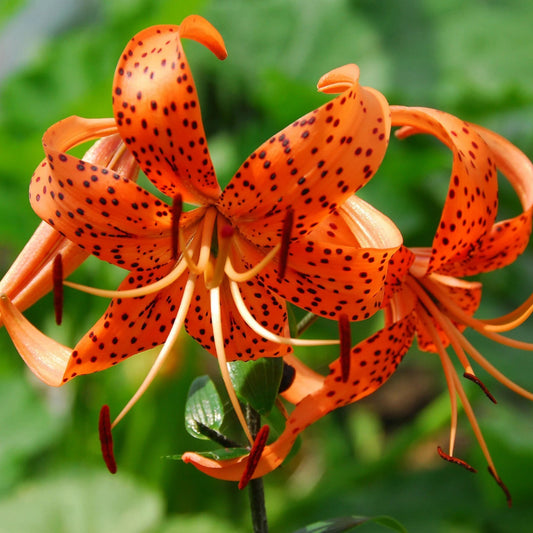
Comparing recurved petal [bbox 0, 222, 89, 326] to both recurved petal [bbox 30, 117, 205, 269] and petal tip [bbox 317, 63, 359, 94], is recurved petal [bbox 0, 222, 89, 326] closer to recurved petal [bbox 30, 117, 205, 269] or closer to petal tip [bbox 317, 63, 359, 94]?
recurved petal [bbox 30, 117, 205, 269]

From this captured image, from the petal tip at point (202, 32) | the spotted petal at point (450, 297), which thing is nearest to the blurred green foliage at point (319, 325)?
the spotted petal at point (450, 297)

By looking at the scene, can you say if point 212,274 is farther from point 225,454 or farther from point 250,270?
point 225,454

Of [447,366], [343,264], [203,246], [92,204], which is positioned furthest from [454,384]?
[92,204]

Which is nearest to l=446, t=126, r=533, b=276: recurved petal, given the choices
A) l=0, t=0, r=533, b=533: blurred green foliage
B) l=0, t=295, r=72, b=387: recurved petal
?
l=0, t=295, r=72, b=387: recurved petal

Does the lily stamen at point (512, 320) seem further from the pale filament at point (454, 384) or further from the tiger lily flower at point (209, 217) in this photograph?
the tiger lily flower at point (209, 217)

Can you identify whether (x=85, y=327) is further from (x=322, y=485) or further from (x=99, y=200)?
(x=99, y=200)

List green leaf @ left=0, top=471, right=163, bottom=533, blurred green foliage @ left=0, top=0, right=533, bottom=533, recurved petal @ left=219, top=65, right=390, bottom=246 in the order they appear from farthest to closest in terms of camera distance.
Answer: blurred green foliage @ left=0, top=0, right=533, bottom=533
green leaf @ left=0, top=471, right=163, bottom=533
recurved petal @ left=219, top=65, right=390, bottom=246
